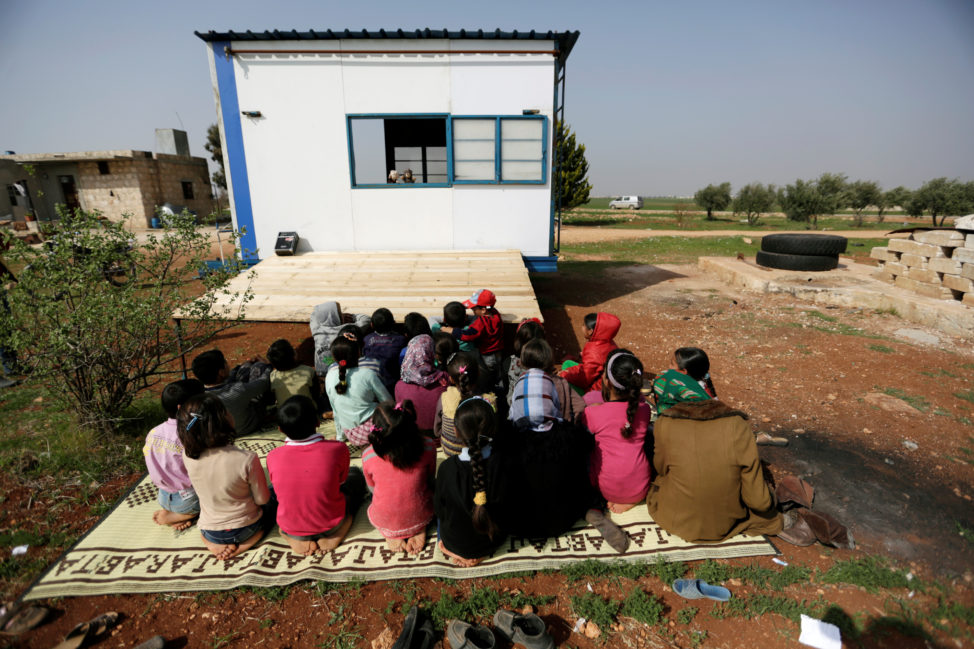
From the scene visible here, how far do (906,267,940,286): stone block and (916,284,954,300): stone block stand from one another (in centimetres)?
13

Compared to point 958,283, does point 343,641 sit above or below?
below

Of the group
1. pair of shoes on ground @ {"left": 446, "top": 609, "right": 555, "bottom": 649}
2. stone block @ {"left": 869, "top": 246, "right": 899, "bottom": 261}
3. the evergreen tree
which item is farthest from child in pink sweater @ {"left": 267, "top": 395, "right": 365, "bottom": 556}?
Result: the evergreen tree

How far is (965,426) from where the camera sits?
15.6 ft

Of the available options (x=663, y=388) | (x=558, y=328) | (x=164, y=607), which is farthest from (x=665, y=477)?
(x=558, y=328)

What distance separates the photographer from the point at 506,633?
102 inches

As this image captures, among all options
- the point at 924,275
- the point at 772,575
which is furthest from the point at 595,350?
the point at 924,275

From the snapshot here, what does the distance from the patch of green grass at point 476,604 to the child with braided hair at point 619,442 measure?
958mm

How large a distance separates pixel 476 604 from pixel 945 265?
A: 11208 millimetres

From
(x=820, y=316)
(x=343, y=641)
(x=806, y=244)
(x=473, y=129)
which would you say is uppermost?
(x=473, y=129)

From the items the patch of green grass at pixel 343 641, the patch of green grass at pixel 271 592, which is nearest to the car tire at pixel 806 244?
the patch of green grass at pixel 343 641

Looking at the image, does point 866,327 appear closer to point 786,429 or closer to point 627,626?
point 786,429

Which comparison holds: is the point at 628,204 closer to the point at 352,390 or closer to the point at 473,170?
the point at 473,170

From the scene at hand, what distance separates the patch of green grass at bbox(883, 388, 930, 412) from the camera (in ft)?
17.0

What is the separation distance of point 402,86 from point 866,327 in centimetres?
939
